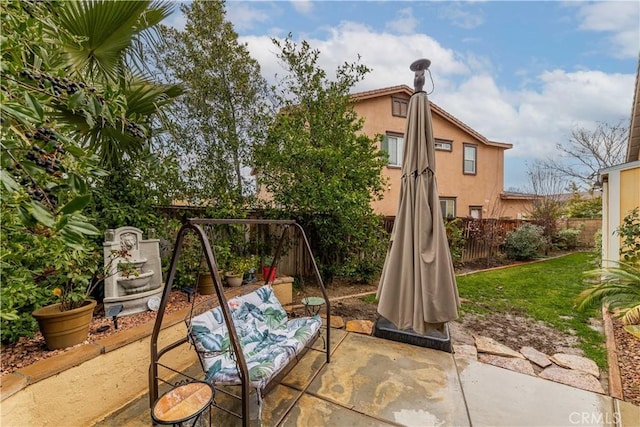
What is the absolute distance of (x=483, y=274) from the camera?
285 inches

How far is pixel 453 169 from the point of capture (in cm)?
1247

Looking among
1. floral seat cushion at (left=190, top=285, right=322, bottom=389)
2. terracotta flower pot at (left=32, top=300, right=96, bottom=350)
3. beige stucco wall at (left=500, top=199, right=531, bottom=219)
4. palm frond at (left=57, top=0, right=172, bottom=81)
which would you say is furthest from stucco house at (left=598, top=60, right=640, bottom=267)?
beige stucco wall at (left=500, top=199, right=531, bottom=219)

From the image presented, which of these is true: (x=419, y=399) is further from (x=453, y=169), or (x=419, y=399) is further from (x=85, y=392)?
(x=453, y=169)

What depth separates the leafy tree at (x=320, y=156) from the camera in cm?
499

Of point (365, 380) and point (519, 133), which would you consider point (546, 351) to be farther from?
point (519, 133)

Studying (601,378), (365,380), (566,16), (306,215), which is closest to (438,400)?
(365,380)

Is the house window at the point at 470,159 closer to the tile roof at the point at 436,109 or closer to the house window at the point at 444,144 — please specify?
the tile roof at the point at 436,109

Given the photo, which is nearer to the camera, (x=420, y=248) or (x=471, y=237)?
(x=420, y=248)

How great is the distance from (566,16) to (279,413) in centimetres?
719

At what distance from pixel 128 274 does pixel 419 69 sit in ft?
13.3

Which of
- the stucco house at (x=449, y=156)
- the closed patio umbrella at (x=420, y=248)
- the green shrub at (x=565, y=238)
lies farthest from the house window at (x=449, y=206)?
the closed patio umbrella at (x=420, y=248)

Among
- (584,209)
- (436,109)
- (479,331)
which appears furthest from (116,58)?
(584,209)

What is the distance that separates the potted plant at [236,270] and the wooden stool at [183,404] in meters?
2.48

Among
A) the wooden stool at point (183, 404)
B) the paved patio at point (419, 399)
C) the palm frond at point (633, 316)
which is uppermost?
the palm frond at point (633, 316)
